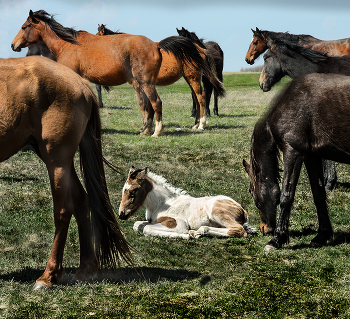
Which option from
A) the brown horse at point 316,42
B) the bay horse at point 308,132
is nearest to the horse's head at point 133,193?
the bay horse at point 308,132

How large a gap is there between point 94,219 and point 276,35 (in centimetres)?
669

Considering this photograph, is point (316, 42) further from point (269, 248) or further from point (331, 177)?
point (269, 248)

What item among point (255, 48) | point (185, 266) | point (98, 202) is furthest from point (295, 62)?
point (255, 48)

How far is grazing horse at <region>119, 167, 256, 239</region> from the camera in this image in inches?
246

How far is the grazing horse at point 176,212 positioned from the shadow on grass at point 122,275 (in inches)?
60.4

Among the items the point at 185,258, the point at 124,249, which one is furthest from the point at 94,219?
the point at 185,258

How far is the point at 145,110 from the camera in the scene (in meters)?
13.4

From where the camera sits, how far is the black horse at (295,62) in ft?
22.9

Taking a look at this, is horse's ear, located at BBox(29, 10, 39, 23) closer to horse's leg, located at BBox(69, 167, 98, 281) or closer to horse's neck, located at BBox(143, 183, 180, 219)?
horse's neck, located at BBox(143, 183, 180, 219)

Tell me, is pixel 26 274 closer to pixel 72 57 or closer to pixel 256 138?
pixel 256 138

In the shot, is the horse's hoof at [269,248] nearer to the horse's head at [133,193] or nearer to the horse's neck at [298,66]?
the horse's head at [133,193]

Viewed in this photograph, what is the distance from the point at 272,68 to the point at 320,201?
9.73 feet

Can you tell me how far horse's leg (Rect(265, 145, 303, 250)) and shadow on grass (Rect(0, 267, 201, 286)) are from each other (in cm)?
141

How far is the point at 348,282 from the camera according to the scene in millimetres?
4309
